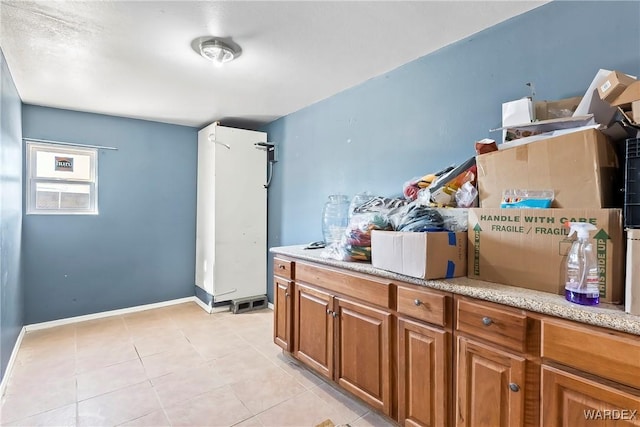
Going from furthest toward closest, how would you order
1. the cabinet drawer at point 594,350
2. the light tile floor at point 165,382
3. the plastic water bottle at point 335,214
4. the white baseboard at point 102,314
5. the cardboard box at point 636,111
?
the white baseboard at point 102,314 → the plastic water bottle at point 335,214 → the light tile floor at point 165,382 → the cardboard box at point 636,111 → the cabinet drawer at point 594,350

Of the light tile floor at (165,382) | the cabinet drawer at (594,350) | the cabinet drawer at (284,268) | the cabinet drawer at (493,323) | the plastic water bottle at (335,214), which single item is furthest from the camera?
the plastic water bottle at (335,214)

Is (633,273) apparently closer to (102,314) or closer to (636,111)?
(636,111)

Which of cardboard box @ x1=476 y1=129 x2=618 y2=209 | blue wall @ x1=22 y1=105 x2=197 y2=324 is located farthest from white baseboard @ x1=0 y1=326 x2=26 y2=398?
cardboard box @ x1=476 y1=129 x2=618 y2=209

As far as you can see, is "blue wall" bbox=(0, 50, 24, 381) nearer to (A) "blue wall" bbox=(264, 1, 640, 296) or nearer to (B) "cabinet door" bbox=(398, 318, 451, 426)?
(A) "blue wall" bbox=(264, 1, 640, 296)

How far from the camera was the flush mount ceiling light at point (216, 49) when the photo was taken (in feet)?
6.51

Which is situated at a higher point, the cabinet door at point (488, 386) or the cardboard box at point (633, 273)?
the cardboard box at point (633, 273)

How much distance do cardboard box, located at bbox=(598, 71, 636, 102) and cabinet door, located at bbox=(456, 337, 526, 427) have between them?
0.99 m

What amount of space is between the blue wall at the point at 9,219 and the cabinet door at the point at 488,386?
2812mm

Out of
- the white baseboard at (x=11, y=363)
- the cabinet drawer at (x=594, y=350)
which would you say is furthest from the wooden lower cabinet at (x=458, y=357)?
the white baseboard at (x=11, y=363)

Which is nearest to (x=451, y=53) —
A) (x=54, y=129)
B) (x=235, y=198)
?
(x=235, y=198)

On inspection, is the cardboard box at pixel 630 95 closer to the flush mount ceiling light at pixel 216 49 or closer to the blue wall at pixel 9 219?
the flush mount ceiling light at pixel 216 49

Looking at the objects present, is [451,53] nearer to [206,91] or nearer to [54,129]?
[206,91]

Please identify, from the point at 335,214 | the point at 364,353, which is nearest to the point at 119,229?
the point at 335,214

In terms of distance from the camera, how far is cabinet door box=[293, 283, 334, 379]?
2088mm
